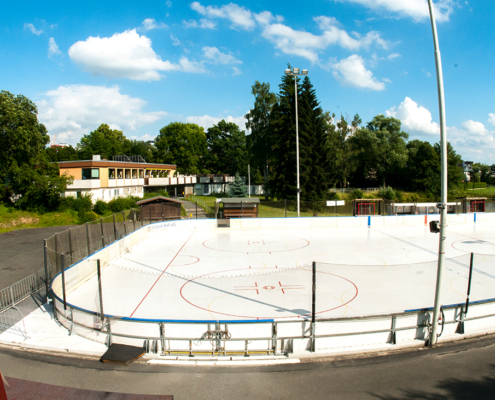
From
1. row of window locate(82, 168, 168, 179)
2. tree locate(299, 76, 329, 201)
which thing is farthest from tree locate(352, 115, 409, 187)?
row of window locate(82, 168, 168, 179)

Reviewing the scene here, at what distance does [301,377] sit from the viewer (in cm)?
724

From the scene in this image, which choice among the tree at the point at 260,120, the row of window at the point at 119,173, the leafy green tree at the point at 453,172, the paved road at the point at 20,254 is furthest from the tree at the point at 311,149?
the leafy green tree at the point at 453,172

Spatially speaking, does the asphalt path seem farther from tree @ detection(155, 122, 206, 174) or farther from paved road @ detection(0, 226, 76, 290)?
tree @ detection(155, 122, 206, 174)

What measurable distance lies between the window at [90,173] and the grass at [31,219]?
187 inches

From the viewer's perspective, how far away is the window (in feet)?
129

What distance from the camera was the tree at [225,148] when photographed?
3204 inches

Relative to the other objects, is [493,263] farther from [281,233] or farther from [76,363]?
[76,363]

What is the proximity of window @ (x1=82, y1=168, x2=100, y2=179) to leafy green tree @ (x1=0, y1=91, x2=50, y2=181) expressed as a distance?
231 inches

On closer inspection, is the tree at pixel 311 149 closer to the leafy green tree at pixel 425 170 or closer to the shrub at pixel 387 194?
the shrub at pixel 387 194

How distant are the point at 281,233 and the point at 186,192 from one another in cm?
4120

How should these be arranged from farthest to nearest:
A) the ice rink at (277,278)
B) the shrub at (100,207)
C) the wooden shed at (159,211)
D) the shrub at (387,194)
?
1. the shrub at (387,194)
2. the shrub at (100,207)
3. the wooden shed at (159,211)
4. the ice rink at (277,278)

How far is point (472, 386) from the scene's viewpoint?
6.89 m

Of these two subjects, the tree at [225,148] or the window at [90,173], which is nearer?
the window at [90,173]

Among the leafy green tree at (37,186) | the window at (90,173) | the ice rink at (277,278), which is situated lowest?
the ice rink at (277,278)
